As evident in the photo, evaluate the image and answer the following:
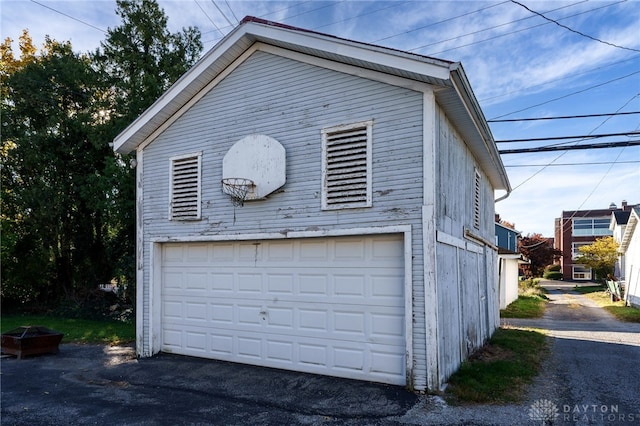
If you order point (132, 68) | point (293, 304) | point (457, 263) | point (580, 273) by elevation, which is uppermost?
point (132, 68)

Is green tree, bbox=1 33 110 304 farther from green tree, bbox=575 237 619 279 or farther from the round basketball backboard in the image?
green tree, bbox=575 237 619 279

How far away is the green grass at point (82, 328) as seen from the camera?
1130 centimetres

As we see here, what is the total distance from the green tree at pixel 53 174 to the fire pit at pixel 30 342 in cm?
617

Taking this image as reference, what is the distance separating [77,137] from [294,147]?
1196 cm

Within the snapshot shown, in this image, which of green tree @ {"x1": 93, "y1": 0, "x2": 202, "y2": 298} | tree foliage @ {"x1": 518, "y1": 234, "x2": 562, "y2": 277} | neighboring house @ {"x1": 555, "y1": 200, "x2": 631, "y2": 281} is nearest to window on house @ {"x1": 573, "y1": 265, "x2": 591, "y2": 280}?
neighboring house @ {"x1": 555, "y1": 200, "x2": 631, "y2": 281}

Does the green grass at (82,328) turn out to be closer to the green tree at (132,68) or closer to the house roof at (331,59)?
the green tree at (132,68)

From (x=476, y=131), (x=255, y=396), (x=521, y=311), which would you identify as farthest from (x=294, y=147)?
(x=521, y=311)

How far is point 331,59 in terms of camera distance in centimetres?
730

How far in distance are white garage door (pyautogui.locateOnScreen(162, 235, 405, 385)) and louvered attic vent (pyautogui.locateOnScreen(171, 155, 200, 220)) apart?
662mm

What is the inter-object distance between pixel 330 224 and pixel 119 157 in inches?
416

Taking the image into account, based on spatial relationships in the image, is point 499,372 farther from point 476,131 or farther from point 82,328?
point 82,328

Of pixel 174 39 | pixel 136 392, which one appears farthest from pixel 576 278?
pixel 136 392

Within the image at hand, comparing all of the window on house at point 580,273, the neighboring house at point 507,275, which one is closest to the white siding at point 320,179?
the neighboring house at point 507,275

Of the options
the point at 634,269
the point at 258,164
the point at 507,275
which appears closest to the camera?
the point at 258,164
